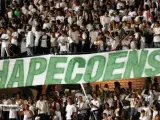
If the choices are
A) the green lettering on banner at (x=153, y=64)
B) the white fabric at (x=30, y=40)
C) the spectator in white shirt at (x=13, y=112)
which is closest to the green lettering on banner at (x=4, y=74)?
the spectator in white shirt at (x=13, y=112)

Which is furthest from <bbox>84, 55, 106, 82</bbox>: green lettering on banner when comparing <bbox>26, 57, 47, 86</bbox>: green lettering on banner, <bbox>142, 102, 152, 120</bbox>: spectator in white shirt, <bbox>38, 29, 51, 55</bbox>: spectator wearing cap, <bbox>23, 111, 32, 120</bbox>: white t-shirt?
<bbox>38, 29, 51, 55</bbox>: spectator wearing cap

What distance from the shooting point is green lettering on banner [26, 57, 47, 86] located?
2902 cm

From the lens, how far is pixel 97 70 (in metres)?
28.2

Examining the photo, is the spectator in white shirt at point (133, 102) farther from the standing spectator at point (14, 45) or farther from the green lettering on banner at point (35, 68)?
the standing spectator at point (14, 45)

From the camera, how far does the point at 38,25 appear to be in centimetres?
3216

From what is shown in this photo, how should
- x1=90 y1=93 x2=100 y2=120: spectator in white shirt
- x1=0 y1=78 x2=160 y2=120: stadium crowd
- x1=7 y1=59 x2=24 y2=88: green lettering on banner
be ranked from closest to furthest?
1. x1=0 y1=78 x2=160 y2=120: stadium crowd
2. x1=90 y1=93 x2=100 y2=120: spectator in white shirt
3. x1=7 y1=59 x2=24 y2=88: green lettering on banner

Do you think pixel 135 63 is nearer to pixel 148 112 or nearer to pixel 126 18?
pixel 148 112

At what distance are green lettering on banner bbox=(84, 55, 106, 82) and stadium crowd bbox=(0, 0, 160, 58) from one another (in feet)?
4.00

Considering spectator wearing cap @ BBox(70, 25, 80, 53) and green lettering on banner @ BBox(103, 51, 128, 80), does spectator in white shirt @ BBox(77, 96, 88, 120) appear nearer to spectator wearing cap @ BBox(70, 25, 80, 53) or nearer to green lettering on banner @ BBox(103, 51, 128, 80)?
green lettering on banner @ BBox(103, 51, 128, 80)

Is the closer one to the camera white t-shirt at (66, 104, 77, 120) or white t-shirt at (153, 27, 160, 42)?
white t-shirt at (66, 104, 77, 120)

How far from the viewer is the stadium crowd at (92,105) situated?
90.9ft

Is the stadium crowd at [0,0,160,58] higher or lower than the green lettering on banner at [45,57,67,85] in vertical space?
higher

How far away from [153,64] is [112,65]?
1.47m

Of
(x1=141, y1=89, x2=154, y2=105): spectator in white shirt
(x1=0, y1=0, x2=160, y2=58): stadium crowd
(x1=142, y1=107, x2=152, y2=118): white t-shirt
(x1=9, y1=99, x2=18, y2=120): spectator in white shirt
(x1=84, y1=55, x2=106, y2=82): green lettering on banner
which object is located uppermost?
(x1=0, y1=0, x2=160, y2=58): stadium crowd
